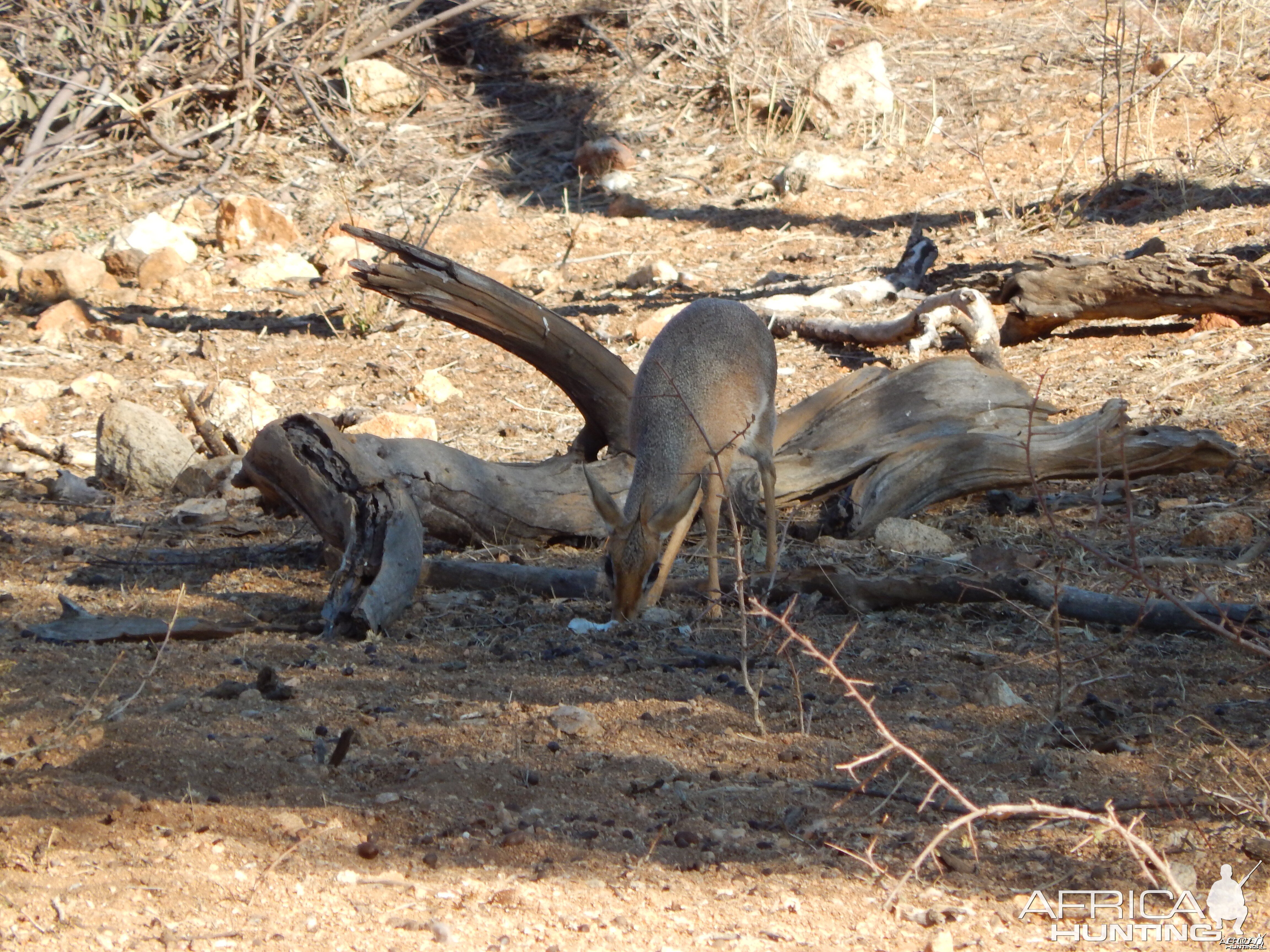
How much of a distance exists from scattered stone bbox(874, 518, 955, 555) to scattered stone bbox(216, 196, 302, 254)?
839 cm

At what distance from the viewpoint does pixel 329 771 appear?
3.53m

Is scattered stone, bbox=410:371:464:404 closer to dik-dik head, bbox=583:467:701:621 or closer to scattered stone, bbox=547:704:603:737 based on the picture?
dik-dik head, bbox=583:467:701:621

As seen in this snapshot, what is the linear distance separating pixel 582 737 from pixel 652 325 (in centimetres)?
615

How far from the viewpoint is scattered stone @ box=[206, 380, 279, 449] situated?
27.8ft

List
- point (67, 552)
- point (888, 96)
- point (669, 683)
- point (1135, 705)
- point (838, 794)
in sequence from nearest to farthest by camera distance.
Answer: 1. point (838, 794)
2. point (1135, 705)
3. point (669, 683)
4. point (67, 552)
5. point (888, 96)

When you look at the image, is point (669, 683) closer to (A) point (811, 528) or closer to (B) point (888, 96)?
(A) point (811, 528)

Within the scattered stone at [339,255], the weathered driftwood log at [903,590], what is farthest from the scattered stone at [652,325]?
the weathered driftwood log at [903,590]

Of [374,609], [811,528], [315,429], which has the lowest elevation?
[811,528]

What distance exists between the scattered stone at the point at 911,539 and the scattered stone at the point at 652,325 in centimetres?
369

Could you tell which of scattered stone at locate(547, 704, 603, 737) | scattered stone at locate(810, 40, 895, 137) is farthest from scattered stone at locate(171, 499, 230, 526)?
scattered stone at locate(810, 40, 895, 137)

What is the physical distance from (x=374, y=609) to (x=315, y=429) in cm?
103

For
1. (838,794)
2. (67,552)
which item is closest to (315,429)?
(67,552)

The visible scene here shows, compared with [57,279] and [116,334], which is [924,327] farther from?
[57,279]

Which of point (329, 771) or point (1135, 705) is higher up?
point (329, 771)
